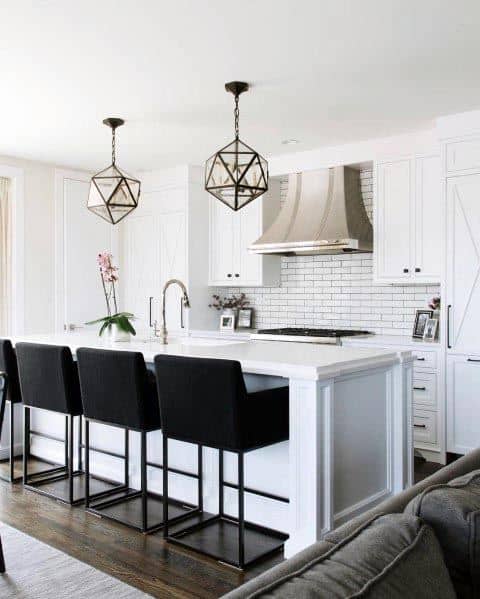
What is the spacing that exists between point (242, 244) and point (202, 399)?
367 centimetres

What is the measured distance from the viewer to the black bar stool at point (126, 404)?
10.3ft

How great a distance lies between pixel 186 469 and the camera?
3588 mm

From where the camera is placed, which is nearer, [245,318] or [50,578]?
[50,578]

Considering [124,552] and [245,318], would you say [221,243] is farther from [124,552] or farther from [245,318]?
[124,552]

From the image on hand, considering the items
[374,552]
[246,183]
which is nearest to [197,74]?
[246,183]

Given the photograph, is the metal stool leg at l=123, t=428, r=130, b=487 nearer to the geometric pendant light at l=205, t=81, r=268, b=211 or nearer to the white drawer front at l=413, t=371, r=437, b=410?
the geometric pendant light at l=205, t=81, r=268, b=211

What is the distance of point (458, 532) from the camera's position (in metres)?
1.20

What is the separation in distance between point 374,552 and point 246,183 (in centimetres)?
298

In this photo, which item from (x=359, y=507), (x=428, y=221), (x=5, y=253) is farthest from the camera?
(x=5, y=253)

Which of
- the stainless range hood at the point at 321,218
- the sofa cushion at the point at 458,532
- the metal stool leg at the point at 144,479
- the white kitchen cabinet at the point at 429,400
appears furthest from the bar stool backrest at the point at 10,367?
the sofa cushion at the point at 458,532

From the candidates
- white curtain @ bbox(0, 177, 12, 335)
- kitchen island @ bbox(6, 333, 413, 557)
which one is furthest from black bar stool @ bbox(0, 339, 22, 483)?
white curtain @ bbox(0, 177, 12, 335)

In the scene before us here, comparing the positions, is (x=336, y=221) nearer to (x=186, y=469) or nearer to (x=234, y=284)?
(x=234, y=284)

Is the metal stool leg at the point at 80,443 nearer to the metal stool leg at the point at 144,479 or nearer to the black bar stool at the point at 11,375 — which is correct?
the black bar stool at the point at 11,375

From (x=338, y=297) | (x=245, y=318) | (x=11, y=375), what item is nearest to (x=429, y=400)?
(x=338, y=297)
